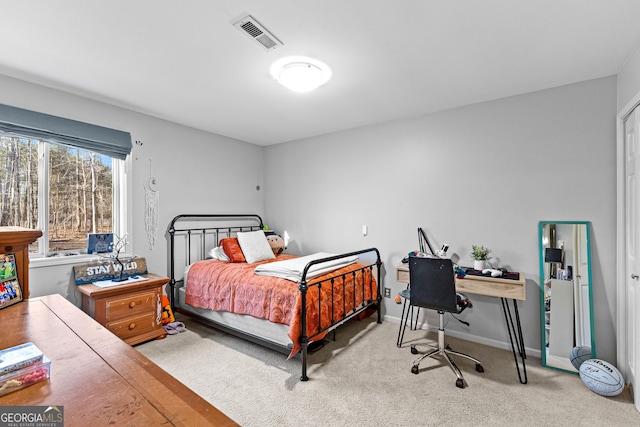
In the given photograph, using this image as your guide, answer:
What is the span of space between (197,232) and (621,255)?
435 centimetres

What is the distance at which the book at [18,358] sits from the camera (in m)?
0.84

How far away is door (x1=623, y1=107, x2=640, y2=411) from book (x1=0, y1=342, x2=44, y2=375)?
3.24m

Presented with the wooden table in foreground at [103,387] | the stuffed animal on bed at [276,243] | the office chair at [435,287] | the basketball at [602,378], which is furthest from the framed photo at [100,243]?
the basketball at [602,378]

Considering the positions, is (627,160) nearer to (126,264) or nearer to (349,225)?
(349,225)

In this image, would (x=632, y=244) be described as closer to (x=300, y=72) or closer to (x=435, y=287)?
(x=435, y=287)

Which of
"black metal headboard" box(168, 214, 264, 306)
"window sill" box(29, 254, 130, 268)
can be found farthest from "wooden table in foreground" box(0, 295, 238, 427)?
"black metal headboard" box(168, 214, 264, 306)

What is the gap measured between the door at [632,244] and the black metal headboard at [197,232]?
420 centimetres

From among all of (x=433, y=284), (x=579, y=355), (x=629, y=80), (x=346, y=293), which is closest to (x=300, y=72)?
(x=433, y=284)

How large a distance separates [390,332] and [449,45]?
279cm

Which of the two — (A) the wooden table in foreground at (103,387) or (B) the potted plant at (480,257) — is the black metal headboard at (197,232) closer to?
(A) the wooden table in foreground at (103,387)

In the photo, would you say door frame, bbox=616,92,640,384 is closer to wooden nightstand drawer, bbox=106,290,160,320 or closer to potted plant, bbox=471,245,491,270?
potted plant, bbox=471,245,491,270

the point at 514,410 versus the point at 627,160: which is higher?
the point at 627,160

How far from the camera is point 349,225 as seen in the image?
4.01 metres

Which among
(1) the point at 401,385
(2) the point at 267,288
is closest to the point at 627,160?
(1) the point at 401,385
